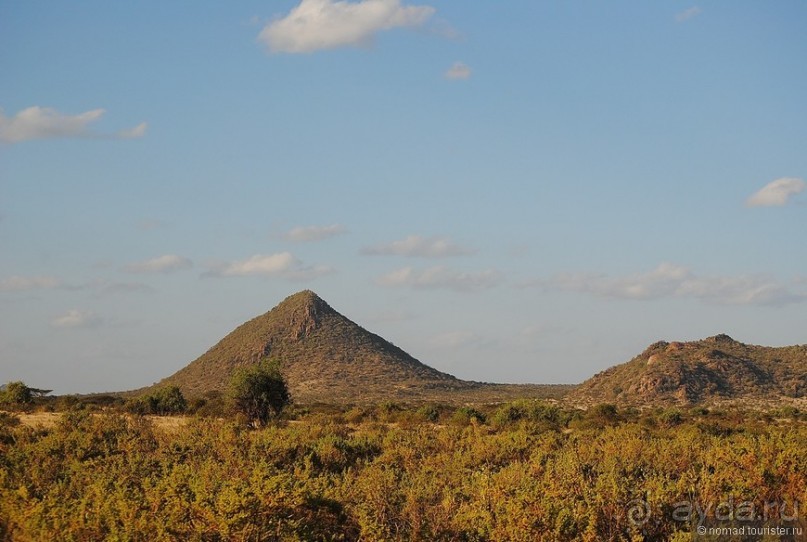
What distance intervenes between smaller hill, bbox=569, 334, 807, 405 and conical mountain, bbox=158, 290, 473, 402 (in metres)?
26.9

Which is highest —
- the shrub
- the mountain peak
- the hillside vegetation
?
the mountain peak

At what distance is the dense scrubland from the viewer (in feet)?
42.0

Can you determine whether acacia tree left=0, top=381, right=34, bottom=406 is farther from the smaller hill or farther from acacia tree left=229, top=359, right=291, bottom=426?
the smaller hill

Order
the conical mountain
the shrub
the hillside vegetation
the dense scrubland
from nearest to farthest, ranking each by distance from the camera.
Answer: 1. the dense scrubland
2. the shrub
3. the hillside vegetation
4. the conical mountain

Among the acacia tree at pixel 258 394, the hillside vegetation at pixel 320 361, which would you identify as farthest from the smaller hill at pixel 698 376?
the acacia tree at pixel 258 394

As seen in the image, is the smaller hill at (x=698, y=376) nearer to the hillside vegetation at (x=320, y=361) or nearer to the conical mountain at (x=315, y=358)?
the hillside vegetation at (x=320, y=361)

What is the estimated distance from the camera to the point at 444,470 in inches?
827

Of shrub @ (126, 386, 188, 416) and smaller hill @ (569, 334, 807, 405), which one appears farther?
smaller hill @ (569, 334, 807, 405)

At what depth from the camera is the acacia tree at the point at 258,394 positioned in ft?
157

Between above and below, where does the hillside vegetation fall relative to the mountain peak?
below

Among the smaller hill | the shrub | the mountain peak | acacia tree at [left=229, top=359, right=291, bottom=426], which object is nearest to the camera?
acacia tree at [left=229, top=359, right=291, bottom=426]

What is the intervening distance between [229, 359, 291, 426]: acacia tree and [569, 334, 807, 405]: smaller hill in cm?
4090

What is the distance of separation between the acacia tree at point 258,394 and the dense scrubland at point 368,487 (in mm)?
20042

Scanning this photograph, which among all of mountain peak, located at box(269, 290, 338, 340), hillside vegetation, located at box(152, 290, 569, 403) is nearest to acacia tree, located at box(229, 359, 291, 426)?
hillside vegetation, located at box(152, 290, 569, 403)
